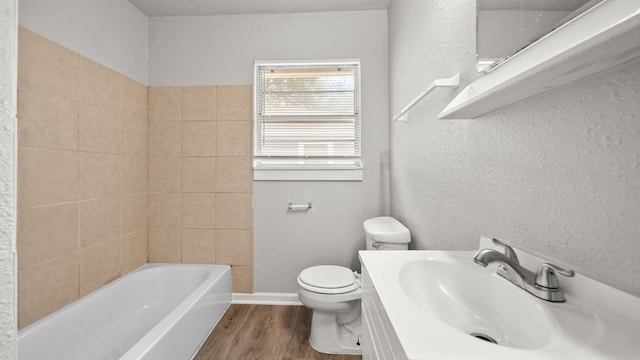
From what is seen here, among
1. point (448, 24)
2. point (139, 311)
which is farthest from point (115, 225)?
point (448, 24)

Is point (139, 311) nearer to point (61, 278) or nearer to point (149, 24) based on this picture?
point (61, 278)

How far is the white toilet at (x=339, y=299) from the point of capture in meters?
1.57

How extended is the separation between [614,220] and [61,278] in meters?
2.39

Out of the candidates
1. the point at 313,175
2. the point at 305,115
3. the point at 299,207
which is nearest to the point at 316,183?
the point at 313,175

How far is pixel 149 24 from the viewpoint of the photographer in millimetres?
2258

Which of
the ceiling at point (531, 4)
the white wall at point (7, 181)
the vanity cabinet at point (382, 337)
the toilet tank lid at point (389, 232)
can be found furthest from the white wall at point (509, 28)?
the white wall at point (7, 181)

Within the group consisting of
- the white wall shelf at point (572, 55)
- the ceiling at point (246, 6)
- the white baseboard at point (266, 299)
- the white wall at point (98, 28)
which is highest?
the ceiling at point (246, 6)

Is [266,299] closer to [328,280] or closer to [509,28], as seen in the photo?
[328,280]

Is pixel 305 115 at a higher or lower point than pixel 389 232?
higher

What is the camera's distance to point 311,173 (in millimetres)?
2174

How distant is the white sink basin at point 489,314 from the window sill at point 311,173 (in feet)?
4.13

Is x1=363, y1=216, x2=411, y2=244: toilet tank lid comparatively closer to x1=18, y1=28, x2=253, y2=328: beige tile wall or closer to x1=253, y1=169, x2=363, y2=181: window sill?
x1=253, y1=169, x2=363, y2=181: window sill

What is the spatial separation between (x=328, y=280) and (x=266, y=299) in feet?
2.60

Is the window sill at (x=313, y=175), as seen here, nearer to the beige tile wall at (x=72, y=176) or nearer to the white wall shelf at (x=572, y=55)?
the beige tile wall at (x=72, y=176)
